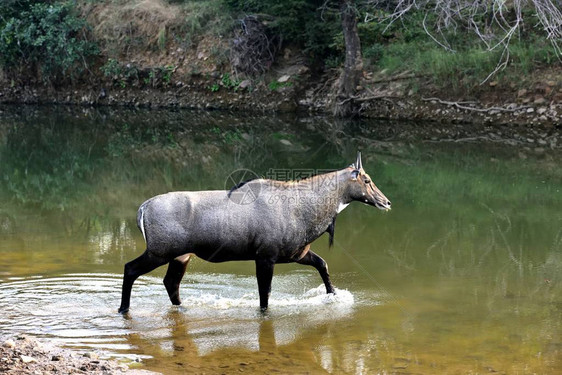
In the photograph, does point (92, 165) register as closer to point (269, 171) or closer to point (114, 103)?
point (269, 171)

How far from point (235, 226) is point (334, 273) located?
2171mm

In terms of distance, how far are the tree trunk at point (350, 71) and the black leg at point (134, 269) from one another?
18.4m

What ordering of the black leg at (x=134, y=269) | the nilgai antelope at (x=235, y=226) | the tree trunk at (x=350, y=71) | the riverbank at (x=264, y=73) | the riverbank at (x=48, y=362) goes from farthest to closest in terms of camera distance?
1. the tree trunk at (x=350, y=71)
2. the riverbank at (x=264, y=73)
3. the black leg at (x=134, y=269)
4. the nilgai antelope at (x=235, y=226)
5. the riverbank at (x=48, y=362)

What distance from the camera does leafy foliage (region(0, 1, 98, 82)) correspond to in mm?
33188

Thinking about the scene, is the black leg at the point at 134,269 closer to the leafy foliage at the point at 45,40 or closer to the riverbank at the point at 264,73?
the riverbank at the point at 264,73

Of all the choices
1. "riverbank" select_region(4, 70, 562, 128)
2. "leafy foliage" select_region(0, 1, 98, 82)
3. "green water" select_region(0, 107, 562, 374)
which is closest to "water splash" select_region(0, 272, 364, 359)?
"green water" select_region(0, 107, 562, 374)

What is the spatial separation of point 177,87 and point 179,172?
14.1m

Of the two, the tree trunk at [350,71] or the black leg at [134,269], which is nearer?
the black leg at [134,269]

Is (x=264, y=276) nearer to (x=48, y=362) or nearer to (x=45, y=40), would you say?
(x=48, y=362)

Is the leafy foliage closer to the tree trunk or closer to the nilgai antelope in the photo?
the tree trunk

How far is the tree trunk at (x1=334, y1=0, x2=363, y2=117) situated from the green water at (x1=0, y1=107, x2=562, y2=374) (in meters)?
6.05

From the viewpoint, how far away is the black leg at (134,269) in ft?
30.5

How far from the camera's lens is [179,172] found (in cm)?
1867

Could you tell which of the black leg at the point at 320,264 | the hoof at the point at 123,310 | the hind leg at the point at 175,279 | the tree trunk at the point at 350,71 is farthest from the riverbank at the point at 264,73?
the hoof at the point at 123,310
